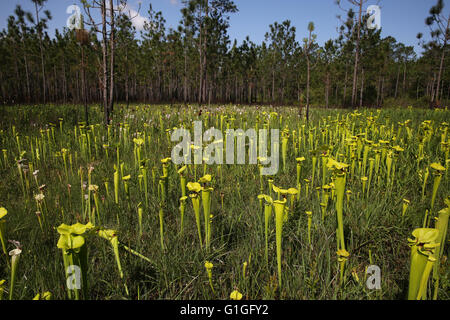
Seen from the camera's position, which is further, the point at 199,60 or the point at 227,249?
the point at 199,60

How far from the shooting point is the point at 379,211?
1805 millimetres

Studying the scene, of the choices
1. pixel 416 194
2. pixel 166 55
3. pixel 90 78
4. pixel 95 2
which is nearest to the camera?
pixel 416 194

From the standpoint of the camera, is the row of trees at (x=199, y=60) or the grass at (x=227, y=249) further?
the row of trees at (x=199, y=60)

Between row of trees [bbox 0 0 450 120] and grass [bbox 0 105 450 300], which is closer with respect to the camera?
grass [bbox 0 105 450 300]

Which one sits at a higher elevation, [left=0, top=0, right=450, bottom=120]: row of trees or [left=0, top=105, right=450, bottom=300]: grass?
[left=0, top=0, right=450, bottom=120]: row of trees

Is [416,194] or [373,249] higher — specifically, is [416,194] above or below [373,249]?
above

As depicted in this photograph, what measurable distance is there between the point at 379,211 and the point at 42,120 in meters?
7.95

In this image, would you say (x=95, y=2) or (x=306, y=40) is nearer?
(x=95, y=2)

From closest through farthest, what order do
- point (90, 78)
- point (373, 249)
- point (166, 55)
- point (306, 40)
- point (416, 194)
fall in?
point (373, 249), point (416, 194), point (306, 40), point (166, 55), point (90, 78)

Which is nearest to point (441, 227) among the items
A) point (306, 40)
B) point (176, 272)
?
point (176, 272)

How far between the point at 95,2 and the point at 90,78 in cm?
3640

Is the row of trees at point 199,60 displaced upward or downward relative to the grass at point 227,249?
upward
